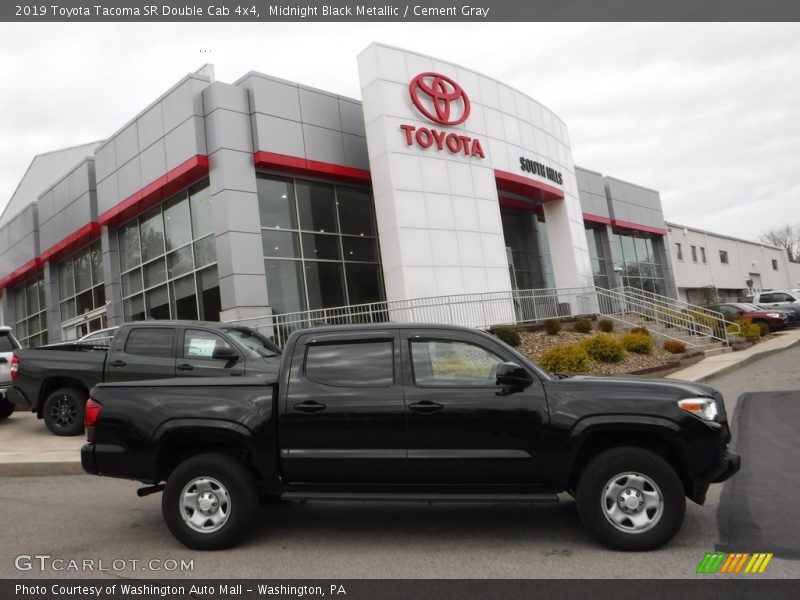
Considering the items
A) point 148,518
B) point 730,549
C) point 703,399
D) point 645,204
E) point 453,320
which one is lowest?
point 730,549

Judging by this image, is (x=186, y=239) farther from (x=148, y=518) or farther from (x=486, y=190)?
(x=148, y=518)

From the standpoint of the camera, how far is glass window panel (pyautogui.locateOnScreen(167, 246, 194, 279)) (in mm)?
18625

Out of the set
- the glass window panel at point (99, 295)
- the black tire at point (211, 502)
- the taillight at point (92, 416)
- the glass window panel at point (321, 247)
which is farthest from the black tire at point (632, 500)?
the glass window panel at point (99, 295)

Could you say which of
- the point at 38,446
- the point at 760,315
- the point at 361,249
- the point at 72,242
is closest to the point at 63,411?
the point at 38,446

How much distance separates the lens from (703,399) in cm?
430

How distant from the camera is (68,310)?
25.8 metres

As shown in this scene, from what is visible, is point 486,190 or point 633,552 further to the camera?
point 486,190

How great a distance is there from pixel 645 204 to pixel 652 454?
118ft

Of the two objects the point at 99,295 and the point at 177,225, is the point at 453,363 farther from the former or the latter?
the point at 99,295

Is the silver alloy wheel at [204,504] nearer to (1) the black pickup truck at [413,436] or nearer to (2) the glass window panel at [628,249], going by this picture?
(1) the black pickup truck at [413,436]

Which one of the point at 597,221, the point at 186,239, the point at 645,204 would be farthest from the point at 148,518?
the point at 645,204

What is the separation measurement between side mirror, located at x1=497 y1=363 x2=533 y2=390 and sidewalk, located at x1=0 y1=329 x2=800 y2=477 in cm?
575

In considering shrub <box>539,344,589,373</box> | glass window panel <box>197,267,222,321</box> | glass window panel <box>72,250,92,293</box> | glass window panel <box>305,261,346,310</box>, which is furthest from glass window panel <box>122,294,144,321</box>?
shrub <box>539,344,589,373</box>
